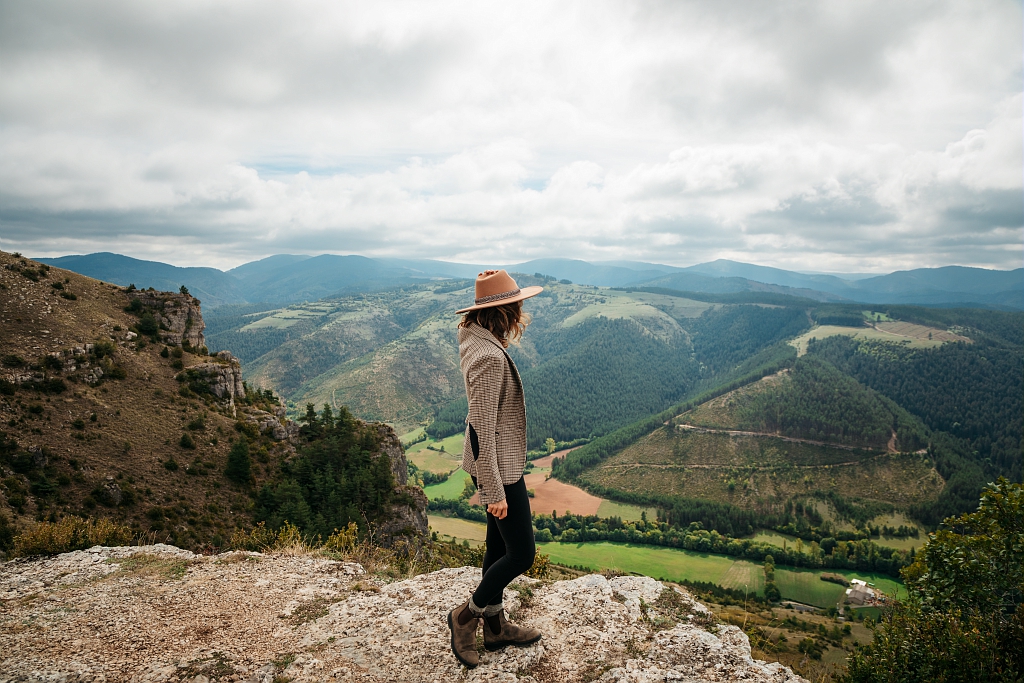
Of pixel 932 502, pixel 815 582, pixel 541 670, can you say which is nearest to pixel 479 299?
pixel 541 670

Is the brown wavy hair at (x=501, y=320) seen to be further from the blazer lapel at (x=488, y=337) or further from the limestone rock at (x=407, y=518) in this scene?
the limestone rock at (x=407, y=518)

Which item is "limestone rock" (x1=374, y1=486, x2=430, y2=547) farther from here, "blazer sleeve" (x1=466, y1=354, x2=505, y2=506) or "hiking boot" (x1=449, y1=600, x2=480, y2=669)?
"blazer sleeve" (x1=466, y1=354, x2=505, y2=506)

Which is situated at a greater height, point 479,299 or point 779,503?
point 479,299

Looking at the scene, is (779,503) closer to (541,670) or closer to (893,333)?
(541,670)

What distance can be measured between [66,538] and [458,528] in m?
89.3

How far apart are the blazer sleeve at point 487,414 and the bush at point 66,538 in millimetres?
9573

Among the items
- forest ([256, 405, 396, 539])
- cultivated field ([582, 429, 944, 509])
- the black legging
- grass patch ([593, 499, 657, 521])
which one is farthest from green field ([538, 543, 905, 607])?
the black legging

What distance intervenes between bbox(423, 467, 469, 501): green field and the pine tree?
89960 mm

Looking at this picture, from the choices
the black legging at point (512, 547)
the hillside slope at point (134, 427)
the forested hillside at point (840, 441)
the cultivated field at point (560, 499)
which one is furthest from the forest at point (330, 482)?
the forested hillside at point (840, 441)

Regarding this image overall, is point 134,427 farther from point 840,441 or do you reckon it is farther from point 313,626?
point 840,441

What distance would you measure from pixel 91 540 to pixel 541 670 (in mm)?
9692

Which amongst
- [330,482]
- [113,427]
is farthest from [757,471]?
[113,427]

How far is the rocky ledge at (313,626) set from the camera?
16.0ft

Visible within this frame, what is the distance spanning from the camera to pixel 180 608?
20.5ft
